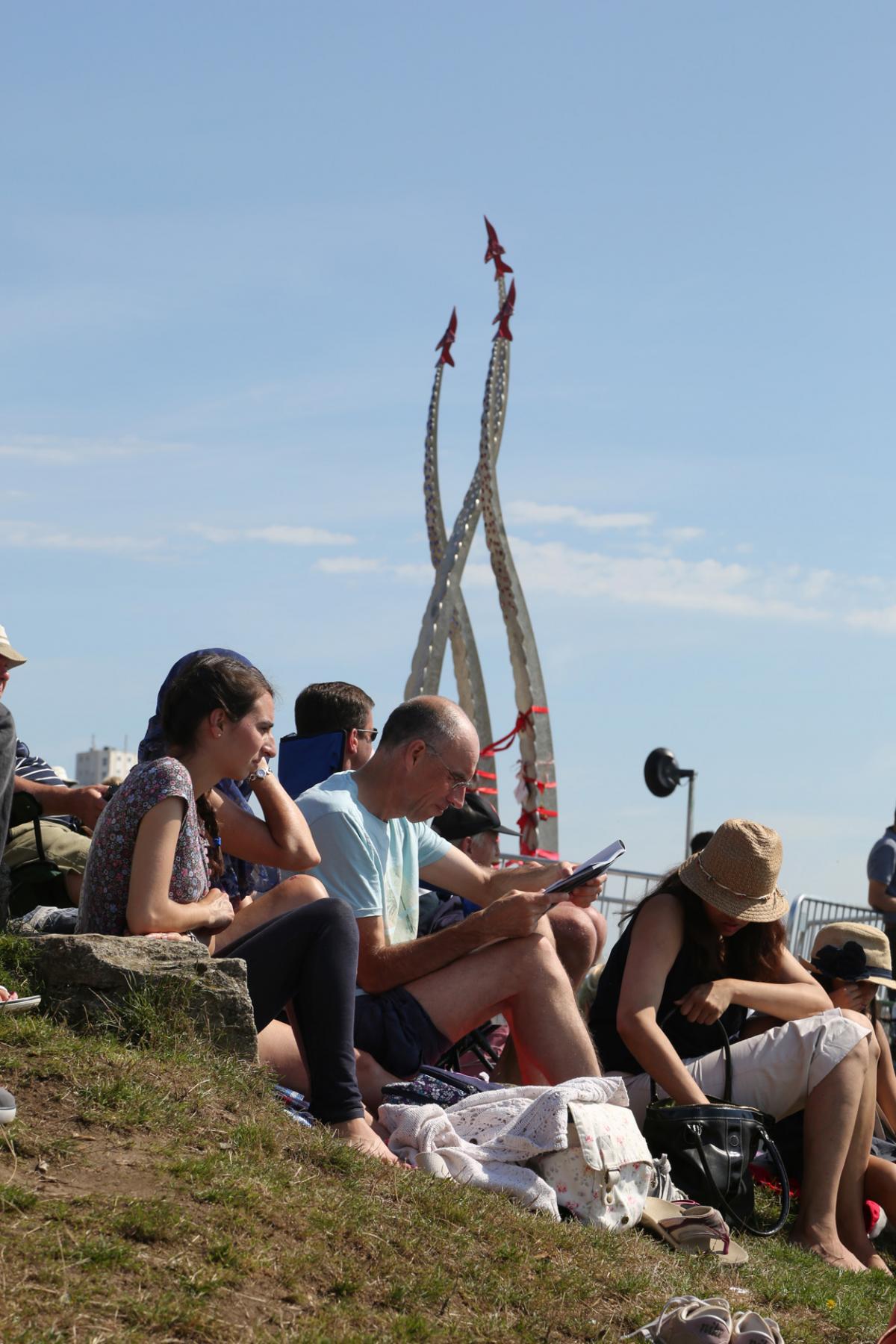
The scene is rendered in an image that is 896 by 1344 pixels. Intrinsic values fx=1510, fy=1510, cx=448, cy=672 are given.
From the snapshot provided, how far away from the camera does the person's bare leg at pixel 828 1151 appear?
5.19 metres

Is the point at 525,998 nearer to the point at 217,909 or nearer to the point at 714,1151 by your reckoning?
the point at 714,1151

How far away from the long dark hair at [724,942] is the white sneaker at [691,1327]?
84.4 inches

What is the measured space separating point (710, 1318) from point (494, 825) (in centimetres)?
474

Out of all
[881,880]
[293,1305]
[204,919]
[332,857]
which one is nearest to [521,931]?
[332,857]

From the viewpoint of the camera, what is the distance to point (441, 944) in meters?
5.12

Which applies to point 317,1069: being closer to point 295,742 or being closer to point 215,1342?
point 215,1342

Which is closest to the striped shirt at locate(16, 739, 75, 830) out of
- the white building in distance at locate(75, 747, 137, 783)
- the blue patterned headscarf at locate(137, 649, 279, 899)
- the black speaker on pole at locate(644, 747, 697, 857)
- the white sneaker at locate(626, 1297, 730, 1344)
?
the blue patterned headscarf at locate(137, 649, 279, 899)

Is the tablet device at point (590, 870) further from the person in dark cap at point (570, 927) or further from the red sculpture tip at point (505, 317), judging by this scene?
the red sculpture tip at point (505, 317)

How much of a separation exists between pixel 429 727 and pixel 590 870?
0.96m

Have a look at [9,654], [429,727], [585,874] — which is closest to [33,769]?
[9,654]

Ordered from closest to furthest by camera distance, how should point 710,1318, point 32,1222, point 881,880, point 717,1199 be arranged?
point 32,1222
point 710,1318
point 717,1199
point 881,880

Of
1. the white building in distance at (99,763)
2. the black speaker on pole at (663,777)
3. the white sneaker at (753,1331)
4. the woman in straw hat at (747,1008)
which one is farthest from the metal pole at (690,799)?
the white building in distance at (99,763)

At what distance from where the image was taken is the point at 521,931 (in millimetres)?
5066

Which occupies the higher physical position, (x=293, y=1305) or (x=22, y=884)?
(x=22, y=884)
